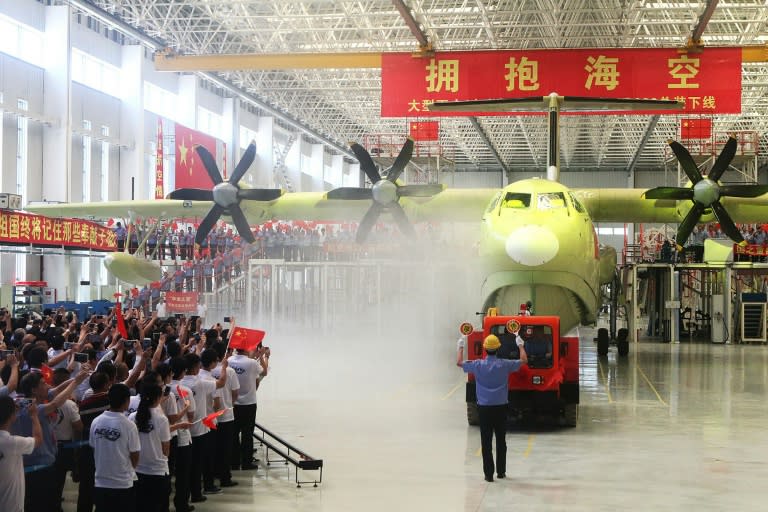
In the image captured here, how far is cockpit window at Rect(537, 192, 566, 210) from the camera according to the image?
15932 millimetres

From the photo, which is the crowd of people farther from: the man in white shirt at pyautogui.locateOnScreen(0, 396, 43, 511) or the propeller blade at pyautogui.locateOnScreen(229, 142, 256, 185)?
the propeller blade at pyautogui.locateOnScreen(229, 142, 256, 185)

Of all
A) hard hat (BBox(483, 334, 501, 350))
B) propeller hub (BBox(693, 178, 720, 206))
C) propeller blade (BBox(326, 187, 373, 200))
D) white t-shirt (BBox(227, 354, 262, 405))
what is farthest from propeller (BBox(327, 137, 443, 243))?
white t-shirt (BBox(227, 354, 262, 405))

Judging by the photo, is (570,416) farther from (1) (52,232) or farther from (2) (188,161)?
(2) (188,161)

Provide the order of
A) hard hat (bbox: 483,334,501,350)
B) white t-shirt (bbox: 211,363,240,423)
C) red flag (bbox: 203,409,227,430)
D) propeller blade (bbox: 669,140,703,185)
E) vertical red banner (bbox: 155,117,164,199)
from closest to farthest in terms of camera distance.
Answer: red flag (bbox: 203,409,227,430), white t-shirt (bbox: 211,363,240,423), hard hat (bbox: 483,334,501,350), propeller blade (bbox: 669,140,703,185), vertical red banner (bbox: 155,117,164,199)

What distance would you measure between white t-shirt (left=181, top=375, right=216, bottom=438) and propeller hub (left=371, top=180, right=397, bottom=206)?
12.0 m

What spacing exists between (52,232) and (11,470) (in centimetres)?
2052

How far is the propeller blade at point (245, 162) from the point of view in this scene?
2089cm

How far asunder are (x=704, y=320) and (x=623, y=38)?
1261cm

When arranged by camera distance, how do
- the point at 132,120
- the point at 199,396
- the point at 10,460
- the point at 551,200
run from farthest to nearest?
the point at 132,120
the point at 551,200
the point at 199,396
the point at 10,460

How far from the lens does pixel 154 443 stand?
729 centimetres

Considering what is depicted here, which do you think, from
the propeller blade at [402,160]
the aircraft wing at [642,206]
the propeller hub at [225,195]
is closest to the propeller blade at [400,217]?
the propeller blade at [402,160]

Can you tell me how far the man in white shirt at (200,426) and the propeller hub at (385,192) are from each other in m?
11.6

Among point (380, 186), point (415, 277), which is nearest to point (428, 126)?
point (415, 277)

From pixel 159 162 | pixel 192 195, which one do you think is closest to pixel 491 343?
pixel 192 195
